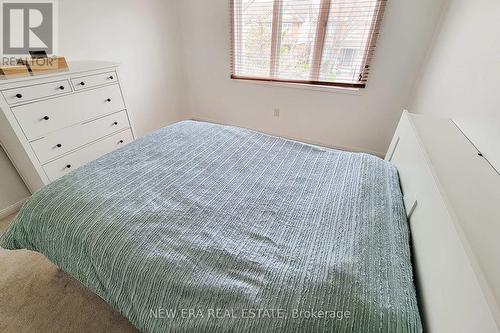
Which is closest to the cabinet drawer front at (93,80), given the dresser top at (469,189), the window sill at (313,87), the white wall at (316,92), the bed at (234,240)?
the bed at (234,240)

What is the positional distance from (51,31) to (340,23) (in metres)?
2.65

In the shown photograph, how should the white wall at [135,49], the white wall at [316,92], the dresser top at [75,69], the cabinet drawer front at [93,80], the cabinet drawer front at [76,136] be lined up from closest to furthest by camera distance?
the dresser top at [75,69], the cabinet drawer front at [76,136], the cabinet drawer front at [93,80], the white wall at [135,49], the white wall at [316,92]

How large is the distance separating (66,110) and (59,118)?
3.2 inches

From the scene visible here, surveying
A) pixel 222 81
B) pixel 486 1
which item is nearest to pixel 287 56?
pixel 222 81

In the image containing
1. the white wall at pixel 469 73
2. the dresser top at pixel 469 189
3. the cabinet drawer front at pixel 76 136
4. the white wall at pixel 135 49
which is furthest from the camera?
the white wall at pixel 135 49

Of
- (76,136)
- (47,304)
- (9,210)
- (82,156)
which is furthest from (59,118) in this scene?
(47,304)

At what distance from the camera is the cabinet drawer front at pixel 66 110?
1517 mm

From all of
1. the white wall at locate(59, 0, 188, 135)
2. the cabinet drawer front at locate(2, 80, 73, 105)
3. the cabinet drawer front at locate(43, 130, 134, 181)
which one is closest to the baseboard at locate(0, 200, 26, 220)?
the cabinet drawer front at locate(43, 130, 134, 181)

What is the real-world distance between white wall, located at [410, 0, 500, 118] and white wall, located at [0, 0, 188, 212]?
2720 millimetres

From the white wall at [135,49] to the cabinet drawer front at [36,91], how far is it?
57 cm

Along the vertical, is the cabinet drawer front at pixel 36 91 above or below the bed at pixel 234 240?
above

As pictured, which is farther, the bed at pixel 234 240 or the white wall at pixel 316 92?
the white wall at pixel 316 92

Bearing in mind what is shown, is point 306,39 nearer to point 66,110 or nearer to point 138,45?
point 138,45

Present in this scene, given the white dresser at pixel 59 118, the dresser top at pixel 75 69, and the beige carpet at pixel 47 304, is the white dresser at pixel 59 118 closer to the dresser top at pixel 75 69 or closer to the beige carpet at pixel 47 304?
the dresser top at pixel 75 69
